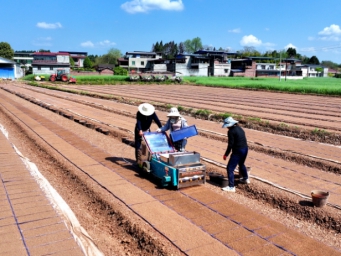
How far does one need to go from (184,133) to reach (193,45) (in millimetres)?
119412

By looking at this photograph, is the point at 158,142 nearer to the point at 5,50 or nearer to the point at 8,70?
the point at 8,70

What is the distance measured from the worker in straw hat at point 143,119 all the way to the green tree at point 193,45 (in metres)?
116

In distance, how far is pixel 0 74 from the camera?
5394 centimetres

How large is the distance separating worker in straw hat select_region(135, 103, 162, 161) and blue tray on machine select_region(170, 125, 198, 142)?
725mm

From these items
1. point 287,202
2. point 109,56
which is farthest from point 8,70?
point 287,202

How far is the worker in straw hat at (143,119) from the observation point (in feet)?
21.0

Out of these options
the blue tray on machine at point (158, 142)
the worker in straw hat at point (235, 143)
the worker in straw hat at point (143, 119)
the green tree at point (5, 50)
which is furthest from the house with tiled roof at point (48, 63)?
the worker in straw hat at point (235, 143)

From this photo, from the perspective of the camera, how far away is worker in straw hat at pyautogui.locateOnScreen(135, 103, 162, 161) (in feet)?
21.0

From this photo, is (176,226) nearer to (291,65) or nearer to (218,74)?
(218,74)

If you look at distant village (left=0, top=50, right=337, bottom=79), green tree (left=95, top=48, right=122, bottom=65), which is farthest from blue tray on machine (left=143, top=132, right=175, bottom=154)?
green tree (left=95, top=48, right=122, bottom=65)

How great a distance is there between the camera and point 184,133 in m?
5.92

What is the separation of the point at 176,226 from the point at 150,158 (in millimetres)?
1930

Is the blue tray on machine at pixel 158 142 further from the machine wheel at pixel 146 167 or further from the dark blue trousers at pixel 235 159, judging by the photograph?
the dark blue trousers at pixel 235 159

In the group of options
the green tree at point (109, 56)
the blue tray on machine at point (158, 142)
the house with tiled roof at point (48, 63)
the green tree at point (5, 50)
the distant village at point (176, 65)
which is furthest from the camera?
the green tree at point (109, 56)
